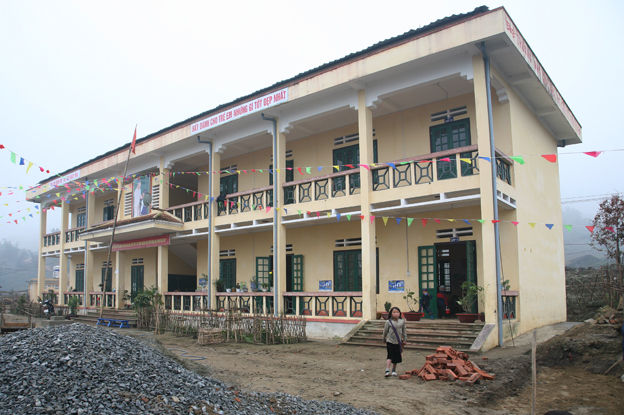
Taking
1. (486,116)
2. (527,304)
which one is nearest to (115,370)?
(486,116)

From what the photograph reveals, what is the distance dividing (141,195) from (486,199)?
49.6 feet

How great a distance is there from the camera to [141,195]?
2052 cm

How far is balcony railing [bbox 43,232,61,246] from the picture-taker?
85.8ft

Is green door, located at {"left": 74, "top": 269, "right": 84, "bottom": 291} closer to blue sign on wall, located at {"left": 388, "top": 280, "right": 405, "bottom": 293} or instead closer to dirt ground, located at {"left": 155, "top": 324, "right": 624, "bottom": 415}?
dirt ground, located at {"left": 155, "top": 324, "right": 624, "bottom": 415}

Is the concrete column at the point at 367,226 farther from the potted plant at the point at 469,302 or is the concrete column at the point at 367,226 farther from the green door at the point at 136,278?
the green door at the point at 136,278

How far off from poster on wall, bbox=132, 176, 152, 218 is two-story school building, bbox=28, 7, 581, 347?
0.06 m

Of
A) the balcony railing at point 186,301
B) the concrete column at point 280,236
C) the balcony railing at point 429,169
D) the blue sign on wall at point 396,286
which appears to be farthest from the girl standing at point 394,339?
the balcony railing at point 186,301

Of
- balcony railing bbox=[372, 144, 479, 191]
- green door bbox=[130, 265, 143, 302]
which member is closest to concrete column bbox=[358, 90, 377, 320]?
balcony railing bbox=[372, 144, 479, 191]

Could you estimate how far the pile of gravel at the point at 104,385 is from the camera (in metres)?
5.05

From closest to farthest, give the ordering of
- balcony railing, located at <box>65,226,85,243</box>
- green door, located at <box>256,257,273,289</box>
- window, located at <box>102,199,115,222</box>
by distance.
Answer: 1. green door, located at <box>256,257,273,289</box>
2. balcony railing, located at <box>65,226,85,243</box>
3. window, located at <box>102,199,115,222</box>

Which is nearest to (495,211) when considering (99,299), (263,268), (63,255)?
(263,268)

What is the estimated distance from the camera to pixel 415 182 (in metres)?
12.3

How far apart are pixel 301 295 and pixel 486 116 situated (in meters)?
7.40

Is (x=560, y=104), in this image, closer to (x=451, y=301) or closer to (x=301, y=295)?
(x=451, y=301)
